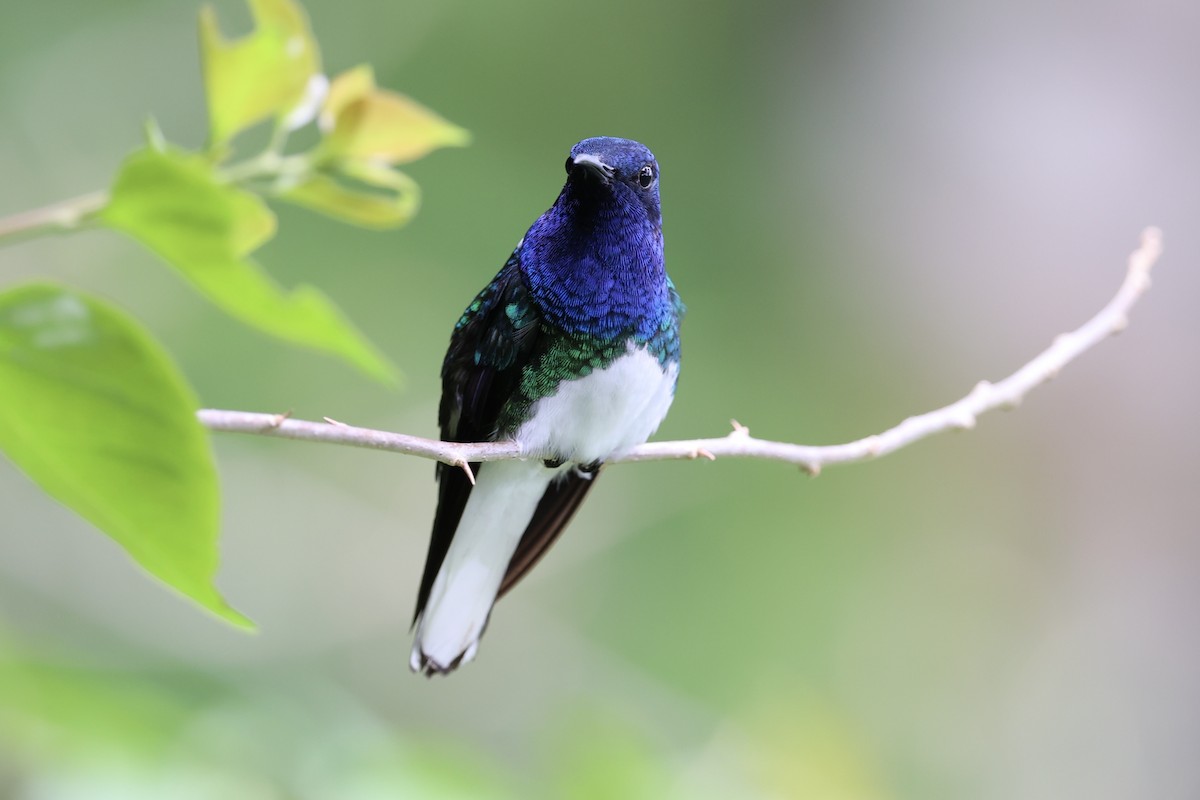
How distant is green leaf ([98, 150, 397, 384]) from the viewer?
320 mm

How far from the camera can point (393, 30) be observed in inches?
119

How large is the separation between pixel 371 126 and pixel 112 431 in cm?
23

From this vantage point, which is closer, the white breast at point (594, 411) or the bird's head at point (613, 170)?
the bird's head at point (613, 170)

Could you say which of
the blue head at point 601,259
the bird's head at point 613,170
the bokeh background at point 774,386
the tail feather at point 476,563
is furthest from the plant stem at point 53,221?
the bokeh background at point 774,386

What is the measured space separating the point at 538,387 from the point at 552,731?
51 cm

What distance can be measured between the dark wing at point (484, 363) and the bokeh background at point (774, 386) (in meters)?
1.12

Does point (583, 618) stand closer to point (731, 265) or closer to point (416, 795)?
point (731, 265)

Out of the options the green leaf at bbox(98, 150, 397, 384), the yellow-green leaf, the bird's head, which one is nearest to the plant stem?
the green leaf at bbox(98, 150, 397, 384)

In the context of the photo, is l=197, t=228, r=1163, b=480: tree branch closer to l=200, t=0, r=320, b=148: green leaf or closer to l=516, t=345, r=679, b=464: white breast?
l=516, t=345, r=679, b=464: white breast

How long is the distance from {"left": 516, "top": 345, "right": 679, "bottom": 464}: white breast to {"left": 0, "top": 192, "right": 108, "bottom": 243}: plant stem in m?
0.87

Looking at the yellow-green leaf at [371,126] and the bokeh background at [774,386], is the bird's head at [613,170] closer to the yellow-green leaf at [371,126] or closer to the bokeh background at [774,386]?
the yellow-green leaf at [371,126]

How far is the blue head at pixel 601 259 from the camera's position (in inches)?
46.5

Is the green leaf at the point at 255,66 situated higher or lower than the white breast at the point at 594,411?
lower

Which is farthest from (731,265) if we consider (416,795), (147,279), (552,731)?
(416,795)
